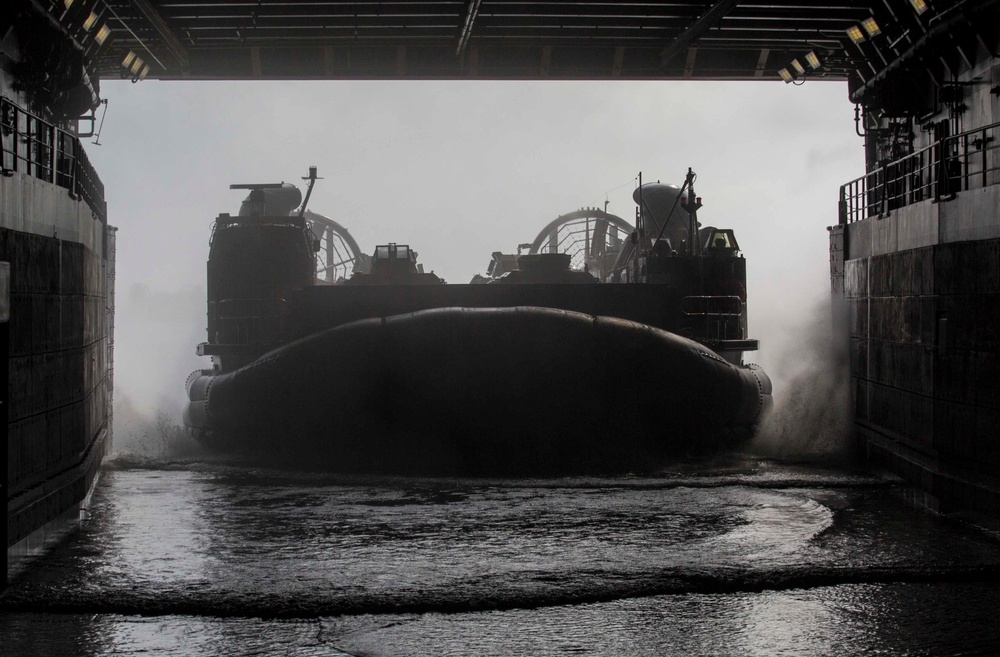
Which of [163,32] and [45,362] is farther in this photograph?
[163,32]

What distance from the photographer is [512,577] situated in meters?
6.70

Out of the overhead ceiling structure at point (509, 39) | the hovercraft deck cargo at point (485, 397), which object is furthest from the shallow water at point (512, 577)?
the overhead ceiling structure at point (509, 39)

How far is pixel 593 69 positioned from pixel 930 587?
13.6m

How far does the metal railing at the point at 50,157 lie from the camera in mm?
9375

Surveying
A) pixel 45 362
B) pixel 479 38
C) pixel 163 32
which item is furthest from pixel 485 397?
pixel 163 32

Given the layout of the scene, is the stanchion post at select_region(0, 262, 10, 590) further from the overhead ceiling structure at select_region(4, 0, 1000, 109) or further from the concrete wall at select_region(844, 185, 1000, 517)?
the overhead ceiling structure at select_region(4, 0, 1000, 109)

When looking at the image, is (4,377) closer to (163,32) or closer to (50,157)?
(50,157)

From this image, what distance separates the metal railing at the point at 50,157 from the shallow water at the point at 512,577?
3456 mm

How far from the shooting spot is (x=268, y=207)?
78.5 ft

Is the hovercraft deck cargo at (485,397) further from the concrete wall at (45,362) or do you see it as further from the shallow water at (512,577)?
the concrete wall at (45,362)

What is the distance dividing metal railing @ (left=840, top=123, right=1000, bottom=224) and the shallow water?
3.55 metres

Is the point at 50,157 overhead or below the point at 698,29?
below

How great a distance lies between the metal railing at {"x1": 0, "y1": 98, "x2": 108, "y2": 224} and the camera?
9.38 meters

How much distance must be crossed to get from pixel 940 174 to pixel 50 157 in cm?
1062
